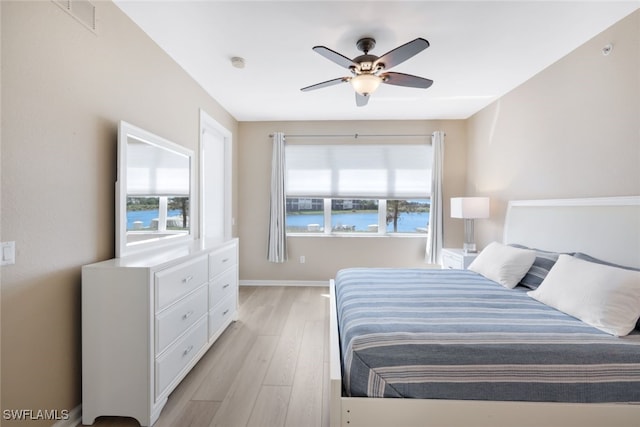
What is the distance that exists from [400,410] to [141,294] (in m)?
1.47

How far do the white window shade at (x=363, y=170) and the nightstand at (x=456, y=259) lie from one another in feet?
3.37

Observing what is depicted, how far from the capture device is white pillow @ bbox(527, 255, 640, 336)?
1584 mm

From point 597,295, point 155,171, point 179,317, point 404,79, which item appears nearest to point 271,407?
point 179,317

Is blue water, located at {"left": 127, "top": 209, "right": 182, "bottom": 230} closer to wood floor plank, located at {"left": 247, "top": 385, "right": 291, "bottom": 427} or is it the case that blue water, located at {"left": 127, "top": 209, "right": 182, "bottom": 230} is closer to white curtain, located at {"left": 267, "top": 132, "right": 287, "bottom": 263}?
wood floor plank, located at {"left": 247, "top": 385, "right": 291, "bottom": 427}

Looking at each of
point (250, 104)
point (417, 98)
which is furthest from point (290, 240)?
point (417, 98)

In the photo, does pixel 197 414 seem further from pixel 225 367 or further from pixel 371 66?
pixel 371 66

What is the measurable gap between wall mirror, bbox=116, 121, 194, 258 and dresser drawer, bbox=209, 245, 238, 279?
402mm

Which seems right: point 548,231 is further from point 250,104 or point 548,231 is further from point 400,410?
point 250,104

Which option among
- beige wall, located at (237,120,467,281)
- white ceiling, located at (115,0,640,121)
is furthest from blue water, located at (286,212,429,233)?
white ceiling, located at (115,0,640,121)

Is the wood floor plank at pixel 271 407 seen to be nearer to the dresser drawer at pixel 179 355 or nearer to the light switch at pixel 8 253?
the dresser drawer at pixel 179 355

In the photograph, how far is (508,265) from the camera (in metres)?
2.52

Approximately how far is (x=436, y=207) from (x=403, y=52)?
2.92 metres

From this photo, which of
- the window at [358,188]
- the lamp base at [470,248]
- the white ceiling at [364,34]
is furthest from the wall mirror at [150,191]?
the lamp base at [470,248]

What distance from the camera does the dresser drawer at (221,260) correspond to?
2.56 metres
